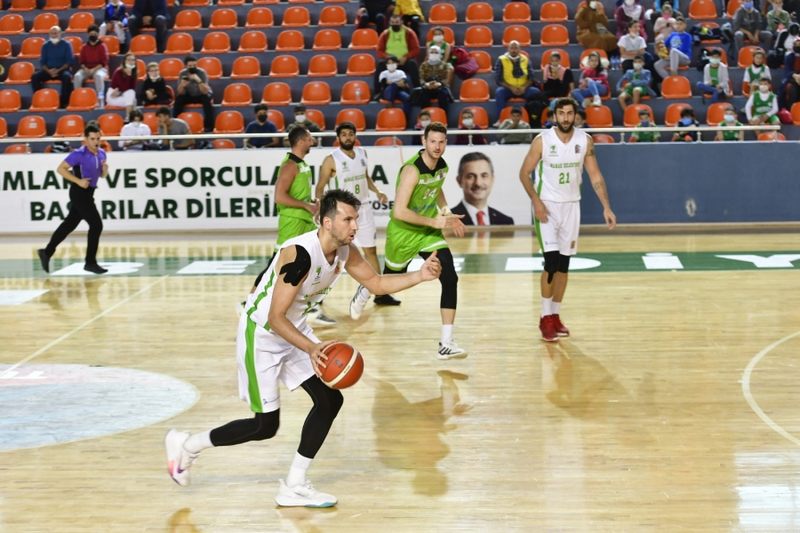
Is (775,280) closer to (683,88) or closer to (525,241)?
(525,241)

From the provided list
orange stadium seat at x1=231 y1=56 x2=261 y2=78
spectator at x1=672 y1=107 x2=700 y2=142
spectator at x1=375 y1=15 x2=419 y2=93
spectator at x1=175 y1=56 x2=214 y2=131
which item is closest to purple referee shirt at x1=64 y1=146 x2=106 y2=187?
spectator at x1=175 y1=56 x2=214 y2=131

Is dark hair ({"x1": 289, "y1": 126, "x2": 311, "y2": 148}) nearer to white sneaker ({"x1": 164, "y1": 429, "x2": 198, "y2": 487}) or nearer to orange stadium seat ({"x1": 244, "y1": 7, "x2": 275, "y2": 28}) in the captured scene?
white sneaker ({"x1": 164, "y1": 429, "x2": 198, "y2": 487})

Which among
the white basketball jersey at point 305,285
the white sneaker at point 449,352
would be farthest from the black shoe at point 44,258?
the white basketball jersey at point 305,285

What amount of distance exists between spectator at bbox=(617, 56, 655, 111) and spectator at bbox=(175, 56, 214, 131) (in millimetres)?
7481

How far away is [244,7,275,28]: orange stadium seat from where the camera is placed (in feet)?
79.0

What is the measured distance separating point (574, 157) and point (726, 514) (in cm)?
502

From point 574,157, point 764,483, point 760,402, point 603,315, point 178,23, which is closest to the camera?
point 764,483

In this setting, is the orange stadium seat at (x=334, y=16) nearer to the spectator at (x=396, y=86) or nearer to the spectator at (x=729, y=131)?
the spectator at (x=396, y=86)

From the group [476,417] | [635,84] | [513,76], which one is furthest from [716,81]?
[476,417]

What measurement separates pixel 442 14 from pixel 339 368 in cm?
1828

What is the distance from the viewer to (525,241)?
18.1 m

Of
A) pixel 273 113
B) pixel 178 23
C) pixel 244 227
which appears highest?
pixel 178 23

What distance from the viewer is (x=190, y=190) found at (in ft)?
65.1

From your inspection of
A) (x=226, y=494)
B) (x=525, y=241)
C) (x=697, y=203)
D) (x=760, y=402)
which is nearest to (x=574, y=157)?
(x=760, y=402)
